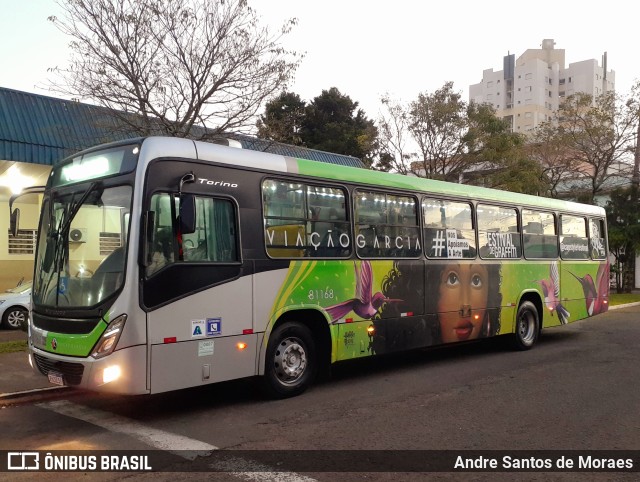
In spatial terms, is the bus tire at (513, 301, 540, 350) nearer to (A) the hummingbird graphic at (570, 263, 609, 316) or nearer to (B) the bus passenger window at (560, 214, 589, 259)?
(B) the bus passenger window at (560, 214, 589, 259)

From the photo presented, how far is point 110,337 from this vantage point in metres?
6.07

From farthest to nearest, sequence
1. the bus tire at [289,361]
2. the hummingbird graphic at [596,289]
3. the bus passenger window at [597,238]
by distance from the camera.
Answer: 1. the bus passenger window at [597,238]
2. the hummingbird graphic at [596,289]
3. the bus tire at [289,361]

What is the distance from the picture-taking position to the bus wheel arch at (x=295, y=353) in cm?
745

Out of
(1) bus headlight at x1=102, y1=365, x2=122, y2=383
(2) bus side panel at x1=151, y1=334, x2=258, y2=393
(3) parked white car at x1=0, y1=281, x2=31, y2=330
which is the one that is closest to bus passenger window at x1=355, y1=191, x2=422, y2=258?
(2) bus side panel at x1=151, y1=334, x2=258, y2=393

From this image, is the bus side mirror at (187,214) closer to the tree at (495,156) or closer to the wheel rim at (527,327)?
the wheel rim at (527,327)

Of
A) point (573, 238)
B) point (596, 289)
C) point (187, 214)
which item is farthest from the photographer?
point (596, 289)

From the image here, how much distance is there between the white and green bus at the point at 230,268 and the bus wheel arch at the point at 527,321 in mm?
1926

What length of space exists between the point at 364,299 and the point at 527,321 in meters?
5.28

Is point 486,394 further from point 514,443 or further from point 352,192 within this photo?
point 352,192

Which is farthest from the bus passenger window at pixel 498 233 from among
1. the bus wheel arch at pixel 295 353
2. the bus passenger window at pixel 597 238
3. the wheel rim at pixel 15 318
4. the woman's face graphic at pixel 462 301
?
the wheel rim at pixel 15 318

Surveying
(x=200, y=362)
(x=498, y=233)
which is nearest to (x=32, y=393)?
(x=200, y=362)

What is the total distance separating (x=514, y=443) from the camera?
5801 millimetres

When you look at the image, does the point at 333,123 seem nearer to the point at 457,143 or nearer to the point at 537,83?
the point at 457,143

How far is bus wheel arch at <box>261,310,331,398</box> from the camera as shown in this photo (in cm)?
745
